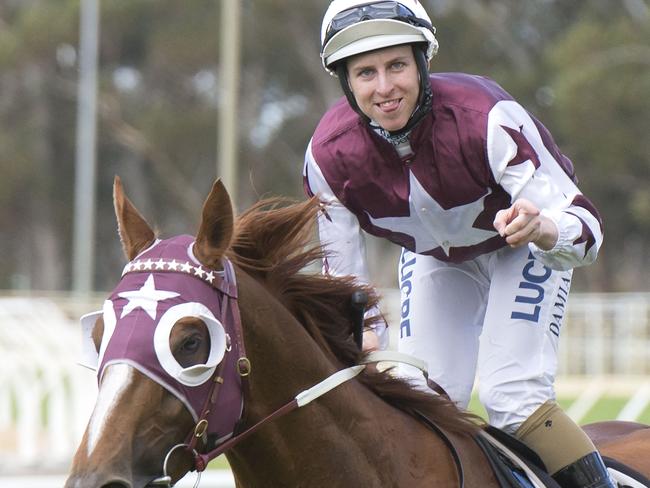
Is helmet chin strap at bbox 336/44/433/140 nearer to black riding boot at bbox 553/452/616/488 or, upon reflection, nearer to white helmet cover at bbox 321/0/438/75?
white helmet cover at bbox 321/0/438/75

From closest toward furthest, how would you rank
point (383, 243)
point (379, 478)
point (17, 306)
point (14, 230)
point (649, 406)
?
point (379, 478), point (17, 306), point (649, 406), point (383, 243), point (14, 230)

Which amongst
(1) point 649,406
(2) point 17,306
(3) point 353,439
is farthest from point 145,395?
(1) point 649,406

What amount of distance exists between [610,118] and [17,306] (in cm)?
1988

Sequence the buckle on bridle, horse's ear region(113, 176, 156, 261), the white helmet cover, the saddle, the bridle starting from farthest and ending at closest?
the white helmet cover
the saddle
horse's ear region(113, 176, 156, 261)
the buckle on bridle
the bridle

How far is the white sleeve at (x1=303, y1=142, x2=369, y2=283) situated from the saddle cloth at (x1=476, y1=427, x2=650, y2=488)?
648 mm

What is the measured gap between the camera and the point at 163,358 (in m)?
2.98

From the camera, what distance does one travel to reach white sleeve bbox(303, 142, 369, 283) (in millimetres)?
4129

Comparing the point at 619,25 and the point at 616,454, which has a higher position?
the point at 619,25

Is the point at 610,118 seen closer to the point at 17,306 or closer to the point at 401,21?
the point at 17,306

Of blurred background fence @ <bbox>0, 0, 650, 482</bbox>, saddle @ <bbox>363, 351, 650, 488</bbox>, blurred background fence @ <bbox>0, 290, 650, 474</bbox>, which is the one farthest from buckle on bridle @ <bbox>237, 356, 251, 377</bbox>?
blurred background fence @ <bbox>0, 0, 650, 482</bbox>

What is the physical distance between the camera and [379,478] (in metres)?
3.49

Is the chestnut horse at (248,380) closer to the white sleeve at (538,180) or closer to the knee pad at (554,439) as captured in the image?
the knee pad at (554,439)

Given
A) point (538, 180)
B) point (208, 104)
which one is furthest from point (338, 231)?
point (208, 104)

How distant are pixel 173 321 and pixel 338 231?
1.21 m
